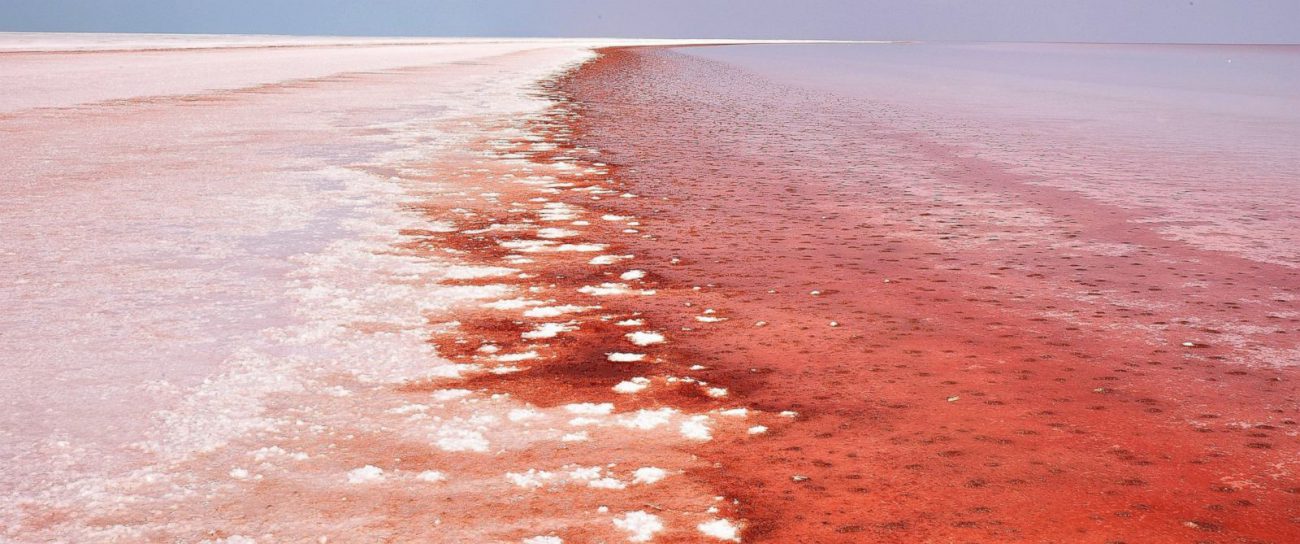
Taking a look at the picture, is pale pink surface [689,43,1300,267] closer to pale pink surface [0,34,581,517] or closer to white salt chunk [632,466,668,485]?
white salt chunk [632,466,668,485]

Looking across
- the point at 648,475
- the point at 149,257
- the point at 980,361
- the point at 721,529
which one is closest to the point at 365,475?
the point at 648,475

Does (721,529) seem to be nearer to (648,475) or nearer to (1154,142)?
(648,475)

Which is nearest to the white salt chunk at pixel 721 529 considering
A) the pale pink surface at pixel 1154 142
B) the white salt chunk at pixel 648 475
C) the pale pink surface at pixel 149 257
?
the white salt chunk at pixel 648 475

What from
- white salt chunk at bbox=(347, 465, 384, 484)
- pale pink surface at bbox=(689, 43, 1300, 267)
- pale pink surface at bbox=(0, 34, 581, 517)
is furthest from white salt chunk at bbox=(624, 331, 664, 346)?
pale pink surface at bbox=(689, 43, 1300, 267)

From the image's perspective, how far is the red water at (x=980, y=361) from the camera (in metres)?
→ 1.86

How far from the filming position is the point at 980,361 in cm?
267

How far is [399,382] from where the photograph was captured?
243 centimetres

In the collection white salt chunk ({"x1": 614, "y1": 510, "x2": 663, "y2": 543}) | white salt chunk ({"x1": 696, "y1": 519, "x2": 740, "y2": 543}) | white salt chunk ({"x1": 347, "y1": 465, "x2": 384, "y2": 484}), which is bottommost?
white salt chunk ({"x1": 696, "y1": 519, "x2": 740, "y2": 543})

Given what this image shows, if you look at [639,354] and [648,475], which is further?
[639,354]

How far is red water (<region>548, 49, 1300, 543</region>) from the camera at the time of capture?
6.10 ft

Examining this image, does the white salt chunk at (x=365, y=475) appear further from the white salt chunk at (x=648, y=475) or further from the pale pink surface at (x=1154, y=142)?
→ the pale pink surface at (x=1154, y=142)

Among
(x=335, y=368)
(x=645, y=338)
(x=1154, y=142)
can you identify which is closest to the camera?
(x=335, y=368)

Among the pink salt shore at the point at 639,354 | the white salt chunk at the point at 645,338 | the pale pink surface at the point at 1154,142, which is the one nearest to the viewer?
the pink salt shore at the point at 639,354

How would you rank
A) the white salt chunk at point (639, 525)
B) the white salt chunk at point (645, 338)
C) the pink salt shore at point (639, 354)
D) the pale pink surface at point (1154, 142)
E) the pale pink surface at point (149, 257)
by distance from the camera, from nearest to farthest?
the white salt chunk at point (639, 525)
the pink salt shore at point (639, 354)
the pale pink surface at point (149, 257)
the white salt chunk at point (645, 338)
the pale pink surface at point (1154, 142)
